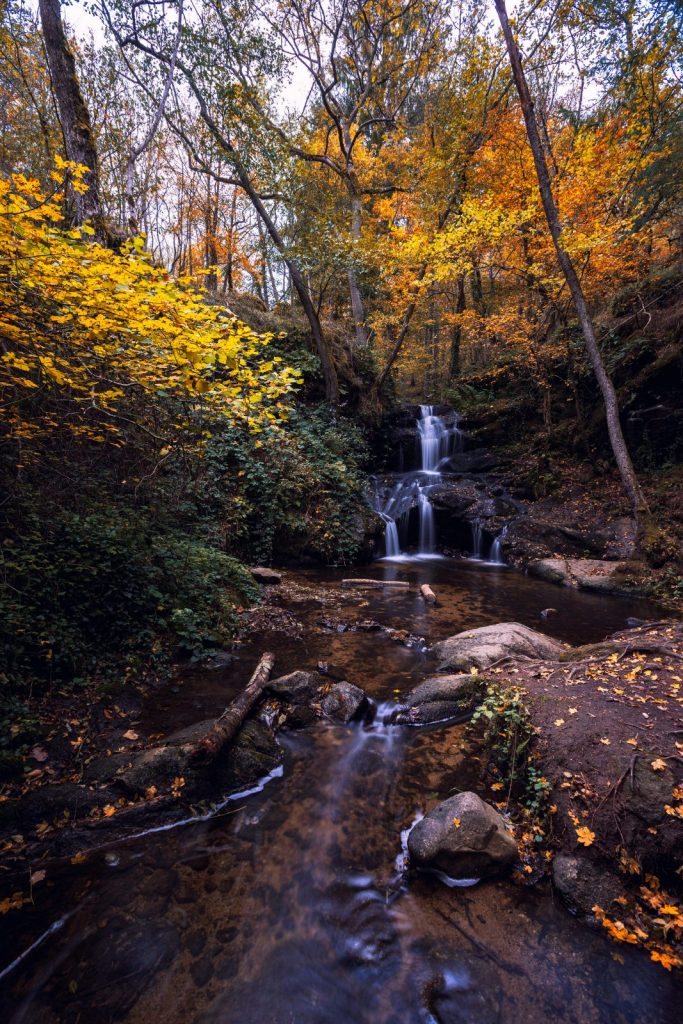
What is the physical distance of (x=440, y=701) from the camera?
461 centimetres

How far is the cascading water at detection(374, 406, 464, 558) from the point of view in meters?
13.0

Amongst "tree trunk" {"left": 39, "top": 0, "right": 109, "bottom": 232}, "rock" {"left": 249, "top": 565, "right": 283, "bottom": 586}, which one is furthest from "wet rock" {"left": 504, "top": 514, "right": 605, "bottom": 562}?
"tree trunk" {"left": 39, "top": 0, "right": 109, "bottom": 232}

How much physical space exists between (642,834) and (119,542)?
5.48 meters

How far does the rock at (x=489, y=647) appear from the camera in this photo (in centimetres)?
520

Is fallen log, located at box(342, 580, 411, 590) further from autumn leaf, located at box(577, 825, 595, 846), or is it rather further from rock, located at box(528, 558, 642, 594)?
autumn leaf, located at box(577, 825, 595, 846)

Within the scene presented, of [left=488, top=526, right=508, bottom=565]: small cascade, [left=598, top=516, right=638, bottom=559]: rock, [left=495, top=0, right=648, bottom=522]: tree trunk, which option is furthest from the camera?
[left=488, top=526, right=508, bottom=565]: small cascade

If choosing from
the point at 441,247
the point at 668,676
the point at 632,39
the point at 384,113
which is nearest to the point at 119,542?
the point at 668,676

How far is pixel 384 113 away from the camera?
1600 cm

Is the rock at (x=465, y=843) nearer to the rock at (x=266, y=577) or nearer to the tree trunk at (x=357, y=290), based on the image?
the rock at (x=266, y=577)

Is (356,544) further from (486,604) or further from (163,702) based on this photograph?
(163,702)

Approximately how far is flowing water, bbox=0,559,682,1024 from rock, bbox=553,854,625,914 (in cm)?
10

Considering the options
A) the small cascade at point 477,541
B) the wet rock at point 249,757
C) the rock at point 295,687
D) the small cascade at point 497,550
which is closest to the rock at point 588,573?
the small cascade at point 497,550

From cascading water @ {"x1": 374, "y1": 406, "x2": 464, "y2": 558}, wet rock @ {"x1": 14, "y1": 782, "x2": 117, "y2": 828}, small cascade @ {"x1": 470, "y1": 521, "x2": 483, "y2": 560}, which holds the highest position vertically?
cascading water @ {"x1": 374, "y1": 406, "x2": 464, "y2": 558}

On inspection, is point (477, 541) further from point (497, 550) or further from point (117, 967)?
point (117, 967)
